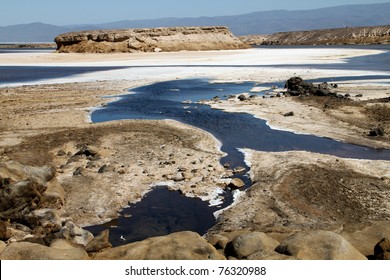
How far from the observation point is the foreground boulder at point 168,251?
593 cm

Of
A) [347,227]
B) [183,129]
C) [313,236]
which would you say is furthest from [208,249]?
[183,129]

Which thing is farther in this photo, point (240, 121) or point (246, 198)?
point (240, 121)

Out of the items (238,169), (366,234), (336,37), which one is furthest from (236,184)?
(336,37)

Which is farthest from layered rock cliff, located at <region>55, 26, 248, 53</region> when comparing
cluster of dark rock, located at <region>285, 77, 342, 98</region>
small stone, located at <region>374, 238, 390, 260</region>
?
small stone, located at <region>374, 238, 390, 260</region>

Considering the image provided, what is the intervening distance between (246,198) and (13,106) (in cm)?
1711

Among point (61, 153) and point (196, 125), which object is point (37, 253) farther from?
point (196, 125)

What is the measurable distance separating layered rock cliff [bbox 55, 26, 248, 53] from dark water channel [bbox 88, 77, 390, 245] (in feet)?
138

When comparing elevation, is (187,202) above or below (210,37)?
below

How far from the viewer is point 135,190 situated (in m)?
10.8

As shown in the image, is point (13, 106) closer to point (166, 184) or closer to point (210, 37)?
point (166, 184)

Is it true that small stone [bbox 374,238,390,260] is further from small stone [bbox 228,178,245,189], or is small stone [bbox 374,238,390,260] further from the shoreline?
small stone [bbox 228,178,245,189]

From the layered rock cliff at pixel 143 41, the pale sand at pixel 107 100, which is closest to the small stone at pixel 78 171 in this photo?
the pale sand at pixel 107 100

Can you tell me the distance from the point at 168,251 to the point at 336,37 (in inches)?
5106

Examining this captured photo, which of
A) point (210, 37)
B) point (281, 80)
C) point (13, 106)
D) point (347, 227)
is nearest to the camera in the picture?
point (347, 227)
